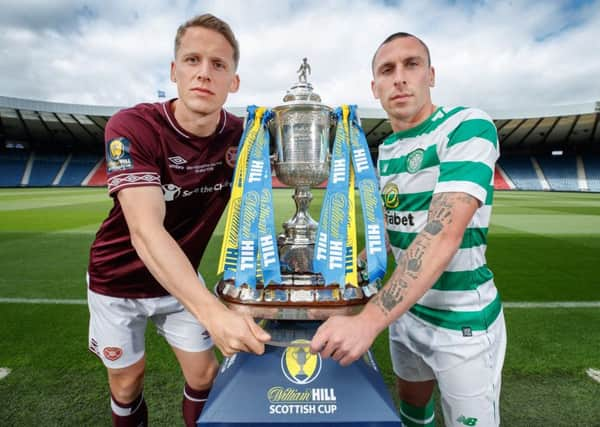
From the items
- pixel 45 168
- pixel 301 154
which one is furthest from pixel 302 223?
pixel 45 168

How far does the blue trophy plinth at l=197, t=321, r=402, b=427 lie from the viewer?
2.96 feet

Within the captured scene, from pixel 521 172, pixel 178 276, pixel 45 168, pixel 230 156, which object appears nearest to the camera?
pixel 178 276

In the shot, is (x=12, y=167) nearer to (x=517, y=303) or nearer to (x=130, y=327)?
(x=130, y=327)

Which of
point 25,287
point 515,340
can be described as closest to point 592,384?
point 515,340

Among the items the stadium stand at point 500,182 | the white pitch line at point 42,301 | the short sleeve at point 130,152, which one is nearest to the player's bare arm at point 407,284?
the short sleeve at point 130,152

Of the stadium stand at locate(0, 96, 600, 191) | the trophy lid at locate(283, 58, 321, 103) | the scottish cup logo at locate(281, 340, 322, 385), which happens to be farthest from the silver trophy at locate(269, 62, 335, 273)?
the stadium stand at locate(0, 96, 600, 191)

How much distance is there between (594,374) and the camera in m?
2.24

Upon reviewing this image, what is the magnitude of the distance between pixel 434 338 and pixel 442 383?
0.15m

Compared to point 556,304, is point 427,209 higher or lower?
higher

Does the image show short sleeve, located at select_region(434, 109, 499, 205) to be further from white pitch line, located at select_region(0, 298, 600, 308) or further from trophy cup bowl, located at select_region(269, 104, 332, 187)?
white pitch line, located at select_region(0, 298, 600, 308)

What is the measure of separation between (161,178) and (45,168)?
3846 cm

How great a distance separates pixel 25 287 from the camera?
12.4ft

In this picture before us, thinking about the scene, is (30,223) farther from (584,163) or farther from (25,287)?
(584,163)

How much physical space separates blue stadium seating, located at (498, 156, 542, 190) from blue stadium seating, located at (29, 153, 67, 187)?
41.4 m
